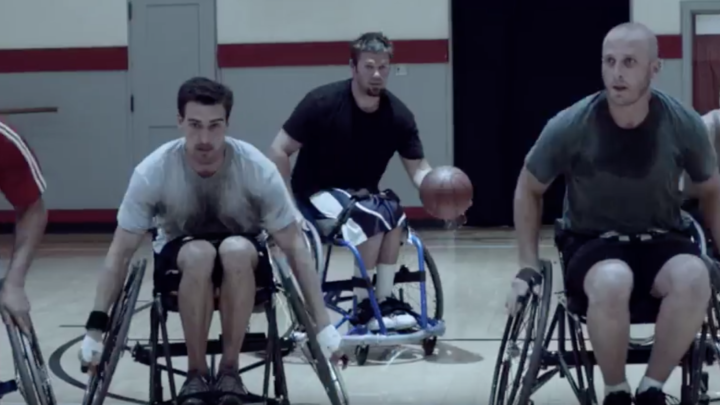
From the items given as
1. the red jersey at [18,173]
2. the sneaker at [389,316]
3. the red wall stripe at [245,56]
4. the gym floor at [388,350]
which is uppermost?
the red wall stripe at [245,56]

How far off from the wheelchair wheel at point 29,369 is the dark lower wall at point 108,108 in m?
5.23

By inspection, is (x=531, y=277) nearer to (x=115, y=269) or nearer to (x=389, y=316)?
(x=115, y=269)

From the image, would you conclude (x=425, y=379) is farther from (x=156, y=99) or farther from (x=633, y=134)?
(x=156, y=99)

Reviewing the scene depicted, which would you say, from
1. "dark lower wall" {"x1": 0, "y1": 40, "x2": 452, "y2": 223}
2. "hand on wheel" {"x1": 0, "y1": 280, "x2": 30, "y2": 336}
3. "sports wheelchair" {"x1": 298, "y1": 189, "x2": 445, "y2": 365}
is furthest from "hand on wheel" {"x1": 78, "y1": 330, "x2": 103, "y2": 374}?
"dark lower wall" {"x1": 0, "y1": 40, "x2": 452, "y2": 223}

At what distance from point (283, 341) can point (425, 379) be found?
33.4 inches

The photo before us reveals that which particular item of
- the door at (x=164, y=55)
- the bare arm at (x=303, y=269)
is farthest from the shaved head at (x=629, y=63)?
the door at (x=164, y=55)

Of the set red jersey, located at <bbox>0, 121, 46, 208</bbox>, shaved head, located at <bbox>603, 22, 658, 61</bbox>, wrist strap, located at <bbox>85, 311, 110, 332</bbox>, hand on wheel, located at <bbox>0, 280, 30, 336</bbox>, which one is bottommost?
wrist strap, located at <bbox>85, 311, 110, 332</bbox>

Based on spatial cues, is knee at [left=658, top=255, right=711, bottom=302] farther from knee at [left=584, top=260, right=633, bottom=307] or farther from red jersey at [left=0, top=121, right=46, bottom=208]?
red jersey at [left=0, top=121, right=46, bottom=208]

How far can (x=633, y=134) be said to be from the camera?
2.69 meters

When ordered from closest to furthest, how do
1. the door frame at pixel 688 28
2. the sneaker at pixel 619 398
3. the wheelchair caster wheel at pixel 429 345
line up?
the sneaker at pixel 619 398 → the wheelchair caster wheel at pixel 429 345 → the door frame at pixel 688 28

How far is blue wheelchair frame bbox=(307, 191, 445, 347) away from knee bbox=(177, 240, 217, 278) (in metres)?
0.85

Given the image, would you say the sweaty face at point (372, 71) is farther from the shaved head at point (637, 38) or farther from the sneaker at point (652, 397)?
the sneaker at point (652, 397)

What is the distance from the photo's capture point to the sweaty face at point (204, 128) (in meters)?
2.88

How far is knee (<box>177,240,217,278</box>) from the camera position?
9.21 ft
